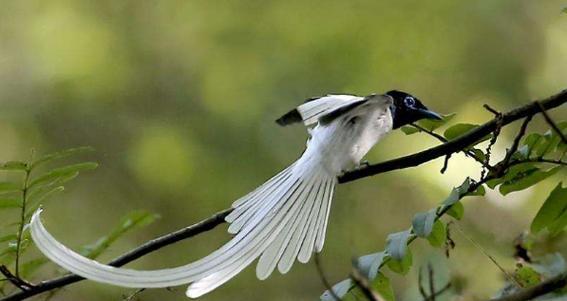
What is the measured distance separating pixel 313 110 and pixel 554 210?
0.34 metres

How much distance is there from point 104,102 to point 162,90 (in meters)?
0.33

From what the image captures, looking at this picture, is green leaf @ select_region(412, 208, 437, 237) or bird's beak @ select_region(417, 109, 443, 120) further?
bird's beak @ select_region(417, 109, 443, 120)

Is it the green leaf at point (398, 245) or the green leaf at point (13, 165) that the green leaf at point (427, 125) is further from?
the green leaf at point (13, 165)

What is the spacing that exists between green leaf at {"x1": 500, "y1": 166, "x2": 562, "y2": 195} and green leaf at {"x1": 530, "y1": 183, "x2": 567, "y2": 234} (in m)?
0.03

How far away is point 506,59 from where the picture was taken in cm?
414

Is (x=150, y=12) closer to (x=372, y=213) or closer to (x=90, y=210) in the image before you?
(x=90, y=210)

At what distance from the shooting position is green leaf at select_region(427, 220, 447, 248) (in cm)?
119

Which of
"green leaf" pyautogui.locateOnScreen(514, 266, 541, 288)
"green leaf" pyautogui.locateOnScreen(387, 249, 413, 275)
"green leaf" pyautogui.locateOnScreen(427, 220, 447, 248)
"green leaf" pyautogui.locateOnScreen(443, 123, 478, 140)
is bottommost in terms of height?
"green leaf" pyautogui.locateOnScreen(514, 266, 541, 288)

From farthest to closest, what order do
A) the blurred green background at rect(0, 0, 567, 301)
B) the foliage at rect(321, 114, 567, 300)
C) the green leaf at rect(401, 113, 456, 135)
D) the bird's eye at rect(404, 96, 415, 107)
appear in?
1. the blurred green background at rect(0, 0, 567, 301)
2. the bird's eye at rect(404, 96, 415, 107)
3. the green leaf at rect(401, 113, 456, 135)
4. the foliage at rect(321, 114, 567, 300)

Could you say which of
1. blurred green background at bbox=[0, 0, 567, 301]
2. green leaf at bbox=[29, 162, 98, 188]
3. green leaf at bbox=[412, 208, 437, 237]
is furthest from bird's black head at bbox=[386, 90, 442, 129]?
blurred green background at bbox=[0, 0, 567, 301]

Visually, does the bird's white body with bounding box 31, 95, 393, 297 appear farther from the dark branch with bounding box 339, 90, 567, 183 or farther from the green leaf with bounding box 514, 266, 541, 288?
the green leaf with bounding box 514, 266, 541, 288

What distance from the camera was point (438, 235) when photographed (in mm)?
1193

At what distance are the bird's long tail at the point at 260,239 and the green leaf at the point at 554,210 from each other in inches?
10.9

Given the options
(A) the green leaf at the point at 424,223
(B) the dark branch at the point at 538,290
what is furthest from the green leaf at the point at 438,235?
(B) the dark branch at the point at 538,290
